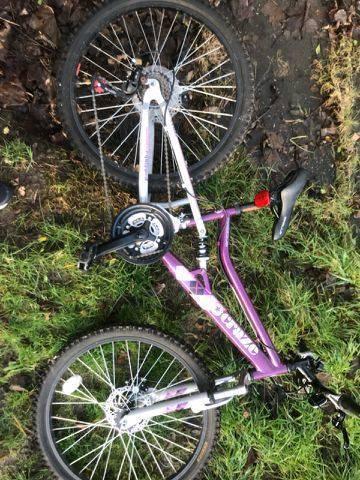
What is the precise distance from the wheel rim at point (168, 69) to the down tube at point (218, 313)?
0.69m

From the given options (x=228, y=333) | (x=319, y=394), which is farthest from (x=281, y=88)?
(x=319, y=394)

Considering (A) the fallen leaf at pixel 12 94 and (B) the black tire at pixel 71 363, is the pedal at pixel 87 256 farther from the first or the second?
(A) the fallen leaf at pixel 12 94

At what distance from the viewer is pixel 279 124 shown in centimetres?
362

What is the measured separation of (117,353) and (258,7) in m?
2.71

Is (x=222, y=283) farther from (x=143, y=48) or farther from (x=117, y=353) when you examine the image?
(x=143, y=48)

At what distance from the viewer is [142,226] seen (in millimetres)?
2732

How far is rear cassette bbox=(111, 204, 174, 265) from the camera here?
2738 mm

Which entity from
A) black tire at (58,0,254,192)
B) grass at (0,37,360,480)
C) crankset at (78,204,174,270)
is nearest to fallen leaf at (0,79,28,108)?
grass at (0,37,360,480)

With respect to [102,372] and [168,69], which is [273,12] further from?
[102,372]

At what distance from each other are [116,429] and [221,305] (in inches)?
44.1

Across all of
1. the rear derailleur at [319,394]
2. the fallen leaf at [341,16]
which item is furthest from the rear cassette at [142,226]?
the fallen leaf at [341,16]

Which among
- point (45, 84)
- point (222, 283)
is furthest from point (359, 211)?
point (45, 84)

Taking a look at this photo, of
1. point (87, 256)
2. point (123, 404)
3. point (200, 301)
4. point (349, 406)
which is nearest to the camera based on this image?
point (87, 256)

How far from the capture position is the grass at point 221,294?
3289 mm
